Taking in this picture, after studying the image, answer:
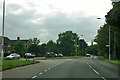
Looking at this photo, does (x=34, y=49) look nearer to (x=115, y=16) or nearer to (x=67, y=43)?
(x=67, y=43)

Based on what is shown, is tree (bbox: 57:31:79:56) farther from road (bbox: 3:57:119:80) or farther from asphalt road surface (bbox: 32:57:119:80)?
asphalt road surface (bbox: 32:57:119:80)

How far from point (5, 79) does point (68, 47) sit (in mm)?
94779

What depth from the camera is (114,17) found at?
20.9 metres

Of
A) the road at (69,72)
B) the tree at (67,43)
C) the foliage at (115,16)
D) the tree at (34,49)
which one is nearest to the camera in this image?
the road at (69,72)

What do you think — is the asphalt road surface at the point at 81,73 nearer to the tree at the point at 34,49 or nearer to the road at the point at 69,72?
the road at the point at 69,72

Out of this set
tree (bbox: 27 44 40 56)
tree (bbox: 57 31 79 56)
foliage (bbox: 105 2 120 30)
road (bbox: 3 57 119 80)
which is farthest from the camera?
tree (bbox: 57 31 79 56)

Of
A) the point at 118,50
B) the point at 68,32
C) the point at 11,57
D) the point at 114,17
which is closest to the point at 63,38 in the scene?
the point at 68,32

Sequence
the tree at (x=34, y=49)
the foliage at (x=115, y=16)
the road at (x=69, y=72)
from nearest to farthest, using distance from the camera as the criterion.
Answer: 1. the road at (x=69, y=72)
2. the foliage at (x=115, y=16)
3. the tree at (x=34, y=49)

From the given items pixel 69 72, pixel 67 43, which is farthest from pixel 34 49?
pixel 69 72

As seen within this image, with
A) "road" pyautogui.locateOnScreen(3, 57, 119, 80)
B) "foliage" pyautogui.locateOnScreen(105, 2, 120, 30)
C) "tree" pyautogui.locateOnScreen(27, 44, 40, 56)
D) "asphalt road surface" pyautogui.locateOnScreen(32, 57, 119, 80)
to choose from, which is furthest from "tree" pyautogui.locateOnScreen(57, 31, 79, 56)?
"asphalt road surface" pyautogui.locateOnScreen(32, 57, 119, 80)

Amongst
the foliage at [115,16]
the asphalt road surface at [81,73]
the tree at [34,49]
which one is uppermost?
the foliage at [115,16]

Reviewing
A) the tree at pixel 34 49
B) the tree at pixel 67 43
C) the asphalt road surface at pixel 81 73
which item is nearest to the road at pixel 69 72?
the asphalt road surface at pixel 81 73

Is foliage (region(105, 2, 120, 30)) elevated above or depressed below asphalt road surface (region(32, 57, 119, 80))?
above

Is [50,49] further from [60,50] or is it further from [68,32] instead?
[68,32]
